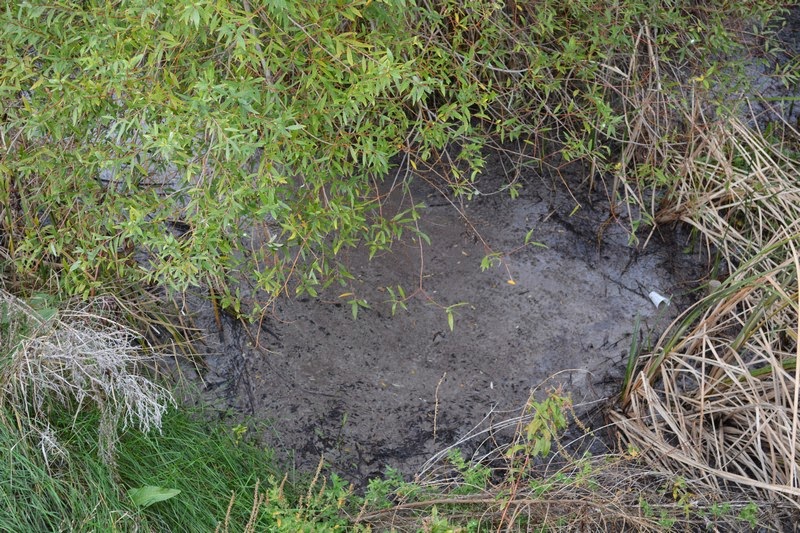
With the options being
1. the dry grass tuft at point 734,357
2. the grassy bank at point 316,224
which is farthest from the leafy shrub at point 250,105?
the dry grass tuft at point 734,357

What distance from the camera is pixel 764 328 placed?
3.45 m

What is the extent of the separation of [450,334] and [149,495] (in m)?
1.40

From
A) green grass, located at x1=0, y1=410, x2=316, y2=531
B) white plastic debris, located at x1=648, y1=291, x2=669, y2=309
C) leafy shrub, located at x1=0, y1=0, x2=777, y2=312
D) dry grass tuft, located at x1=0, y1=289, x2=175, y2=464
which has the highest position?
leafy shrub, located at x1=0, y1=0, x2=777, y2=312

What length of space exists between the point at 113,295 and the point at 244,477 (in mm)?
843

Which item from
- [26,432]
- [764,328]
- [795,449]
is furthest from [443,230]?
[26,432]

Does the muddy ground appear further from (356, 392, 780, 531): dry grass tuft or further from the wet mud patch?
(356, 392, 780, 531): dry grass tuft

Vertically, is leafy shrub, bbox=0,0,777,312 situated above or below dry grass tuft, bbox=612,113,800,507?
above

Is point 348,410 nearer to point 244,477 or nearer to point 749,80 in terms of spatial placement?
point 244,477

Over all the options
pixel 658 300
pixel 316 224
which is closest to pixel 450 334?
pixel 658 300

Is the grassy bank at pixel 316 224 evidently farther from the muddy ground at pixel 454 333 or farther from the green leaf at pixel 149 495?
the muddy ground at pixel 454 333

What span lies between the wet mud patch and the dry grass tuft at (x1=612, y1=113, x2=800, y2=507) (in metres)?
0.19

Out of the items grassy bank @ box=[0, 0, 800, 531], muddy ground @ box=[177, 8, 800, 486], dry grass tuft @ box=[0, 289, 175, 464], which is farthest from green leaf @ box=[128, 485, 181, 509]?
muddy ground @ box=[177, 8, 800, 486]

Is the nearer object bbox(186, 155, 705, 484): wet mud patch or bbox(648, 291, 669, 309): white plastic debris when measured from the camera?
bbox(186, 155, 705, 484): wet mud patch

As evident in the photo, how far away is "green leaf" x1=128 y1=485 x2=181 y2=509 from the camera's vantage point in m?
2.81
